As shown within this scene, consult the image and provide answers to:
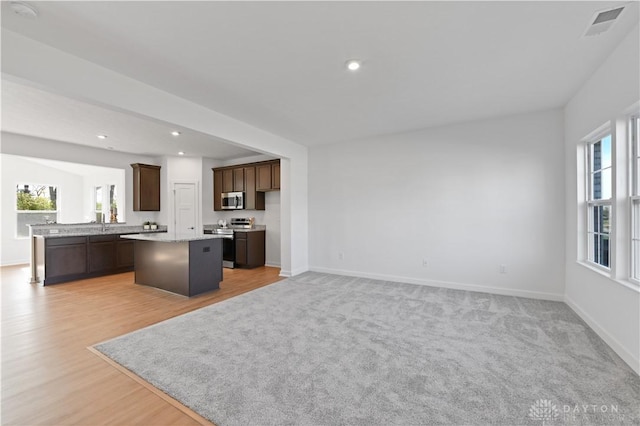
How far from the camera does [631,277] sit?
237 cm

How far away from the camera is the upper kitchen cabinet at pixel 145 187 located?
6699mm

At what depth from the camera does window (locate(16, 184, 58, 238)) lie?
6707 mm

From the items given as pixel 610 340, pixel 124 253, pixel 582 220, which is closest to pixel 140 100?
pixel 124 253

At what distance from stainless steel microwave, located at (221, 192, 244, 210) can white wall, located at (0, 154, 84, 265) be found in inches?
170

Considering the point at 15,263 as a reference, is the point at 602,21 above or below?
above

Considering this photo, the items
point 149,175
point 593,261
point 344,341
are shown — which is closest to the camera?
point 344,341

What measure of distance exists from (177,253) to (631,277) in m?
5.32

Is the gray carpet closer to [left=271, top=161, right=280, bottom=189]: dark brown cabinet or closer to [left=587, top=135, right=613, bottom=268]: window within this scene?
[left=587, top=135, right=613, bottom=268]: window

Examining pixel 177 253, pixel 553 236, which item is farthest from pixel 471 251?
pixel 177 253

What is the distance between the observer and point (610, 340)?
99.1 inches

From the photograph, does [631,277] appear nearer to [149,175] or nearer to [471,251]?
[471,251]

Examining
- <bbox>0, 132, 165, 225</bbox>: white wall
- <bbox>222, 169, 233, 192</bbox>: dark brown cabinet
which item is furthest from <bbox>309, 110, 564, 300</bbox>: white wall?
<bbox>0, 132, 165, 225</bbox>: white wall

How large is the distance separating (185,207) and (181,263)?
3404mm

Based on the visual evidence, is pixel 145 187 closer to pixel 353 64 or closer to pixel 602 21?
pixel 353 64
